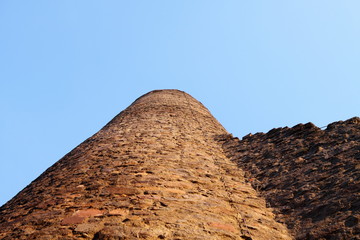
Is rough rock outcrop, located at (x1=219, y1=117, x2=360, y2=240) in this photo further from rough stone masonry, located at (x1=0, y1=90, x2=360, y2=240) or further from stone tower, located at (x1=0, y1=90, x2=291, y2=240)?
stone tower, located at (x1=0, y1=90, x2=291, y2=240)

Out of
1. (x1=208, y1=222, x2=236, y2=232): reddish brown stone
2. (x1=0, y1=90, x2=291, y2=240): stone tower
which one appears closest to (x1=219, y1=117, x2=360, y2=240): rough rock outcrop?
(x1=0, y1=90, x2=291, y2=240): stone tower

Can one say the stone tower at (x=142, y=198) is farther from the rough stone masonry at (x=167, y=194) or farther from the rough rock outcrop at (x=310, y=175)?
the rough rock outcrop at (x=310, y=175)

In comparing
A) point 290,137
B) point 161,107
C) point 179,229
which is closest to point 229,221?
point 179,229

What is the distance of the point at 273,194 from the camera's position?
4.17 m

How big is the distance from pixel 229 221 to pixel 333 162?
5.41 ft

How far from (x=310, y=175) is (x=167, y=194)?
1.72m

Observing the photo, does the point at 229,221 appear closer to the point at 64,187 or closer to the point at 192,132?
the point at 64,187

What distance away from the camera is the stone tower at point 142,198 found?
292 centimetres

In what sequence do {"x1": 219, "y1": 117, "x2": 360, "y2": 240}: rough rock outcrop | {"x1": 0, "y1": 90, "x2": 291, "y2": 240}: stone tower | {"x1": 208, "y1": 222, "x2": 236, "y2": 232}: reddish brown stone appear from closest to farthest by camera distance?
{"x1": 0, "y1": 90, "x2": 291, "y2": 240}: stone tower, {"x1": 208, "y1": 222, "x2": 236, "y2": 232}: reddish brown stone, {"x1": 219, "y1": 117, "x2": 360, "y2": 240}: rough rock outcrop

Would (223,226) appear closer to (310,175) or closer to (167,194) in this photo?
(167,194)

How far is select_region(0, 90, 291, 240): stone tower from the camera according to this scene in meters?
2.92

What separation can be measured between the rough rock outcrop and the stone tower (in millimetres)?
197

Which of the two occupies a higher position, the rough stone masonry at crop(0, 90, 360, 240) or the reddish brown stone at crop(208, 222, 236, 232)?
the rough stone masonry at crop(0, 90, 360, 240)

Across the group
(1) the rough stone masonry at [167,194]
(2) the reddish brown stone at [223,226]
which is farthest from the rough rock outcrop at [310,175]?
(2) the reddish brown stone at [223,226]
